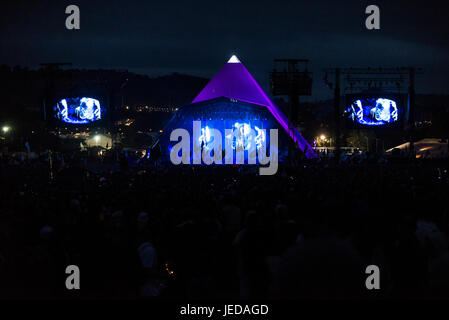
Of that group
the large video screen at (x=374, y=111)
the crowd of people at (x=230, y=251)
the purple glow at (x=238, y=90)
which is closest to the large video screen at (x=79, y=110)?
the purple glow at (x=238, y=90)

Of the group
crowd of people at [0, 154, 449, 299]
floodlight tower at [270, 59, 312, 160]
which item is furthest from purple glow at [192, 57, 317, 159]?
crowd of people at [0, 154, 449, 299]

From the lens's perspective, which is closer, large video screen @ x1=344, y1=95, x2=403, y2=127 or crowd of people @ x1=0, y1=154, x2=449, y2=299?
crowd of people @ x1=0, y1=154, x2=449, y2=299

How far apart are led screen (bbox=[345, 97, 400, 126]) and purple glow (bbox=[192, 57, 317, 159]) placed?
306 cm

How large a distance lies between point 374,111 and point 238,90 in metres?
7.99

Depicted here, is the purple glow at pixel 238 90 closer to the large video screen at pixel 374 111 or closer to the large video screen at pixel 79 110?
the large video screen at pixel 374 111

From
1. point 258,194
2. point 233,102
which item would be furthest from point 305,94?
point 258,194

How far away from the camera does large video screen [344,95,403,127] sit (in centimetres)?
2589

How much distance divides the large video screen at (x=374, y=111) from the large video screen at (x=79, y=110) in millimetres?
13685

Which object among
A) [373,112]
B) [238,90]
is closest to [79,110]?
[238,90]

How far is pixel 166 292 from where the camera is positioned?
199 inches

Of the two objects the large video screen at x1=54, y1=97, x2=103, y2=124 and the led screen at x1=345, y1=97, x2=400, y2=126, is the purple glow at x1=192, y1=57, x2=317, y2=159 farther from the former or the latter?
the large video screen at x1=54, y1=97, x2=103, y2=124

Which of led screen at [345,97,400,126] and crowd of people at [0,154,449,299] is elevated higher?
led screen at [345,97,400,126]

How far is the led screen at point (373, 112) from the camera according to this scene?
1019 inches

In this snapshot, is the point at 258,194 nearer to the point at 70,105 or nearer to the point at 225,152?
the point at 225,152
